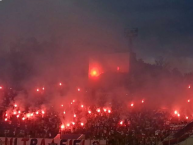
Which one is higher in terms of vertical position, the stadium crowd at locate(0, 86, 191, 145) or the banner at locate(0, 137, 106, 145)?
the stadium crowd at locate(0, 86, 191, 145)

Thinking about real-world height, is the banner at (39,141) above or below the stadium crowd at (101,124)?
below

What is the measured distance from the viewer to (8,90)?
26.7m

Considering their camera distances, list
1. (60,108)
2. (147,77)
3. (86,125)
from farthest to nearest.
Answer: (147,77) → (60,108) → (86,125)

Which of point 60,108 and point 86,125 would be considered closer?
point 86,125

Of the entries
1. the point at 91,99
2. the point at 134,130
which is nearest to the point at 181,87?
the point at 91,99

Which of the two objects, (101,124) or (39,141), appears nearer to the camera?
(39,141)

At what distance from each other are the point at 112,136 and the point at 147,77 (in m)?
16.5

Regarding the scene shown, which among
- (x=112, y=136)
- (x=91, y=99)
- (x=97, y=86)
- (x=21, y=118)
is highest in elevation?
(x=97, y=86)

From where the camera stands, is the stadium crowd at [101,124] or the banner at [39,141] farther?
the stadium crowd at [101,124]

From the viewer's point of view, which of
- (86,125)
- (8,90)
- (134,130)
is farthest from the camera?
(8,90)

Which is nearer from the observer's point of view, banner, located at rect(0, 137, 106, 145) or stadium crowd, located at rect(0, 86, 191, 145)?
banner, located at rect(0, 137, 106, 145)

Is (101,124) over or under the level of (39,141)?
over

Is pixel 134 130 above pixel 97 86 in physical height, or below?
below

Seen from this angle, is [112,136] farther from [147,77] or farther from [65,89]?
[147,77]
